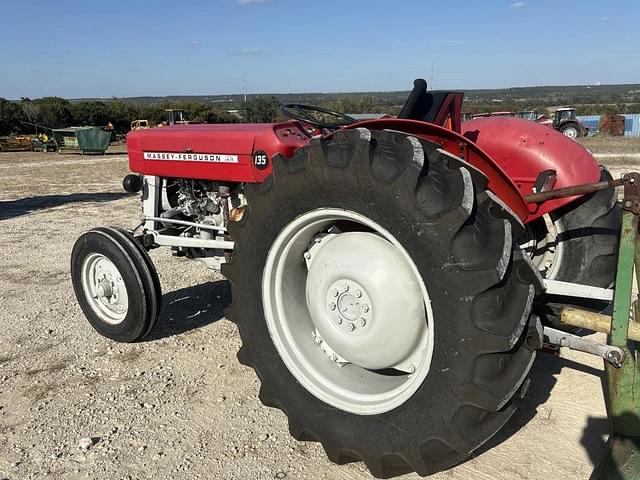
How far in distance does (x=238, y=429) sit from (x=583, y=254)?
1.92 m

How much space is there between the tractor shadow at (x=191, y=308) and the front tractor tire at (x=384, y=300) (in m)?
1.54

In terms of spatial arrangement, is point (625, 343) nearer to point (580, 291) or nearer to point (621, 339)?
point (621, 339)

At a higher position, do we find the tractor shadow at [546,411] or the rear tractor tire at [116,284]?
the rear tractor tire at [116,284]

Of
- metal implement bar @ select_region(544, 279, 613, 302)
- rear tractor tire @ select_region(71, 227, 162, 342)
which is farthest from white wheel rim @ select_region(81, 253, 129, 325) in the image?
metal implement bar @ select_region(544, 279, 613, 302)

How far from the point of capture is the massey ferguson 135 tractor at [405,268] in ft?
5.81

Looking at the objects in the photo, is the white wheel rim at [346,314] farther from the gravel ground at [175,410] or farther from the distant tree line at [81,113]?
the distant tree line at [81,113]

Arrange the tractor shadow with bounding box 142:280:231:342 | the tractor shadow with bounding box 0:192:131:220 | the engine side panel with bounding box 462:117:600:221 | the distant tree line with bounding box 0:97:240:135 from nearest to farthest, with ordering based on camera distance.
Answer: the engine side panel with bounding box 462:117:600:221
the tractor shadow with bounding box 142:280:231:342
the tractor shadow with bounding box 0:192:131:220
the distant tree line with bounding box 0:97:240:135

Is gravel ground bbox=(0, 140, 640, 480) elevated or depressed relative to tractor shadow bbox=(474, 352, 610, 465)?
depressed

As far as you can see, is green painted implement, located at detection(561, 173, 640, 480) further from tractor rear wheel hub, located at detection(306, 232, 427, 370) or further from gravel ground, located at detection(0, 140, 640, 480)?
tractor rear wheel hub, located at detection(306, 232, 427, 370)

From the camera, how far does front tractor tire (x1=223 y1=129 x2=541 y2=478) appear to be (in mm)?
1755

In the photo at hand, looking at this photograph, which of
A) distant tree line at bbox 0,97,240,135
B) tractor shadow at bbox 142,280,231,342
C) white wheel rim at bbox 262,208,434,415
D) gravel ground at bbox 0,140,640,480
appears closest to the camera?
white wheel rim at bbox 262,208,434,415

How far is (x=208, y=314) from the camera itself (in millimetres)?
4152

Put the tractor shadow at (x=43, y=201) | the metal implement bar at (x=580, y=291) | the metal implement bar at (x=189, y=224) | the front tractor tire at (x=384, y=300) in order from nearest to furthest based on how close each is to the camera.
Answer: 1. the front tractor tire at (x=384, y=300)
2. the metal implement bar at (x=580, y=291)
3. the metal implement bar at (x=189, y=224)
4. the tractor shadow at (x=43, y=201)

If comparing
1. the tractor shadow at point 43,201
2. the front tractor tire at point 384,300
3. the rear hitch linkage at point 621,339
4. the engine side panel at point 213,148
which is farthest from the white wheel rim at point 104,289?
the tractor shadow at point 43,201
